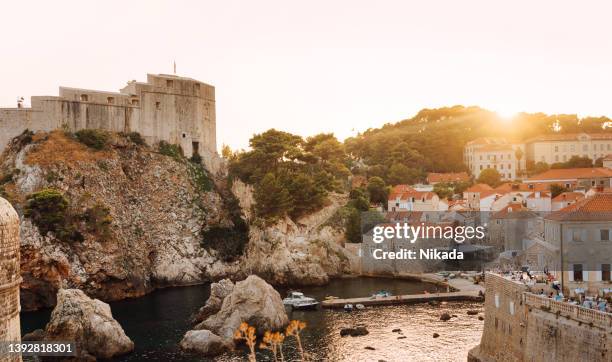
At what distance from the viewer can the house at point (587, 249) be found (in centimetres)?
2181

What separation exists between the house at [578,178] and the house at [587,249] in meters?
37.7

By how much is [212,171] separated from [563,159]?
5042cm

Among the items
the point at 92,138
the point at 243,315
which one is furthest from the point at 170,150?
the point at 243,315

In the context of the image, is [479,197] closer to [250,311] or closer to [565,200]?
[565,200]

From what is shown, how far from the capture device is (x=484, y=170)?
77375 mm

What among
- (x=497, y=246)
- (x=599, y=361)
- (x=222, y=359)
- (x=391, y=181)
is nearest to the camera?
(x=599, y=361)

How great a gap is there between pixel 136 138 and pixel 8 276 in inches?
1850

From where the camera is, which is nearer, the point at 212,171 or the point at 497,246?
the point at 497,246

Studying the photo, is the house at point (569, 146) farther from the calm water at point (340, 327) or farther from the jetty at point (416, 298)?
the jetty at point (416, 298)

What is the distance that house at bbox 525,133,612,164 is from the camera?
81.2 metres

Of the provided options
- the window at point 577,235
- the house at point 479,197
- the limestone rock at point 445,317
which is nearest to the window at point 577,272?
the window at point 577,235

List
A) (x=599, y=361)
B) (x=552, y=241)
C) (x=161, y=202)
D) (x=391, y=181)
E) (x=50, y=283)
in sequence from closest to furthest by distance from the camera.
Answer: (x=599, y=361)
(x=552, y=241)
(x=50, y=283)
(x=161, y=202)
(x=391, y=181)

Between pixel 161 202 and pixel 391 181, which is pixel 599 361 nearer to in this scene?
pixel 161 202

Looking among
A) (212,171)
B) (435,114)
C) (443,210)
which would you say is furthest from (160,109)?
(435,114)
